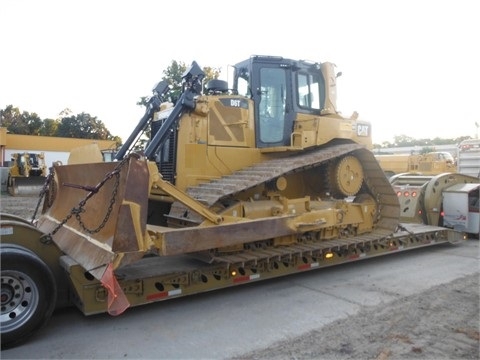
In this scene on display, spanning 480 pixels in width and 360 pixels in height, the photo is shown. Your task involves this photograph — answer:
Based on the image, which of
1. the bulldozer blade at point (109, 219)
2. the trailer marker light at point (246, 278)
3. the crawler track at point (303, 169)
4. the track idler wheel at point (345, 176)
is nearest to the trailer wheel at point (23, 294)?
the bulldozer blade at point (109, 219)

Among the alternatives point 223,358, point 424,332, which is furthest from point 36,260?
point 424,332

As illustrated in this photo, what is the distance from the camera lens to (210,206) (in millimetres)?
5355

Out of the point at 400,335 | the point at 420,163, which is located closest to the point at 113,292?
the point at 400,335

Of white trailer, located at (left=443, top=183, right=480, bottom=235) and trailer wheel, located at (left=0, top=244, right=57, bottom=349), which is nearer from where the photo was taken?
trailer wheel, located at (left=0, top=244, right=57, bottom=349)

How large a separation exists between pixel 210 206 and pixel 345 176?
2.87 meters

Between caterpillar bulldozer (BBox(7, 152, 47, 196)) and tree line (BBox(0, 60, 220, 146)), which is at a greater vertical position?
tree line (BBox(0, 60, 220, 146))

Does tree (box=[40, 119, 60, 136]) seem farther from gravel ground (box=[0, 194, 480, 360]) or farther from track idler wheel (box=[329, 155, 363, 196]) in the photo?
gravel ground (box=[0, 194, 480, 360])

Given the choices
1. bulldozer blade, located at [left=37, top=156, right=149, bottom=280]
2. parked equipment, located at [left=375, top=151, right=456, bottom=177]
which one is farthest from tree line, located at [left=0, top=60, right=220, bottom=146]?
bulldozer blade, located at [left=37, top=156, right=149, bottom=280]

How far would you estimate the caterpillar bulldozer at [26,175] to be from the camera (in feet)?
69.4

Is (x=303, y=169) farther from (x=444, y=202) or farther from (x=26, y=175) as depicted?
(x=26, y=175)

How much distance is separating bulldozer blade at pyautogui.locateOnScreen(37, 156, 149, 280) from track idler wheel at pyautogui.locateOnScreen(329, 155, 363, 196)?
12.3 ft

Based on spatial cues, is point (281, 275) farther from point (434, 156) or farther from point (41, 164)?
point (41, 164)

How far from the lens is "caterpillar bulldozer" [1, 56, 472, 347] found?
14.0 ft

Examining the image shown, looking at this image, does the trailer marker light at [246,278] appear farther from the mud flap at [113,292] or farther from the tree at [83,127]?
the tree at [83,127]
